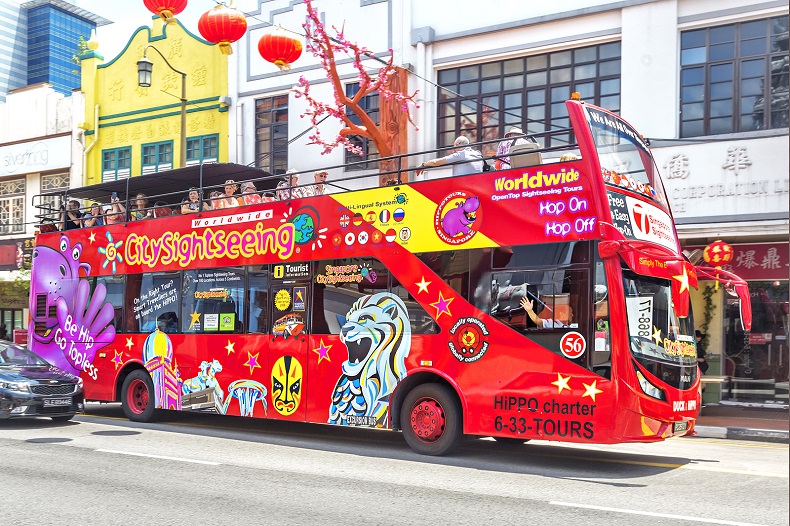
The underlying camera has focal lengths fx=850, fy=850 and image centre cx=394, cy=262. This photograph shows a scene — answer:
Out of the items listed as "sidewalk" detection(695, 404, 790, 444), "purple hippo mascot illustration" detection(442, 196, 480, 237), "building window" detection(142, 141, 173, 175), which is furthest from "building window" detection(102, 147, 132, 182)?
"sidewalk" detection(695, 404, 790, 444)

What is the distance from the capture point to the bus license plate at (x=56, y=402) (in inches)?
543

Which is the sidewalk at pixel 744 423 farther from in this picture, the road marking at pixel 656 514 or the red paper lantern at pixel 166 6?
the red paper lantern at pixel 166 6

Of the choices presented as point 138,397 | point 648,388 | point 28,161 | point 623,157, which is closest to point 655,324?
point 648,388

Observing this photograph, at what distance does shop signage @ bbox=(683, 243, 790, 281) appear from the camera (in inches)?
648

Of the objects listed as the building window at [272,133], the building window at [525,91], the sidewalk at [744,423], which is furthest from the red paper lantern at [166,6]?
the sidewalk at [744,423]

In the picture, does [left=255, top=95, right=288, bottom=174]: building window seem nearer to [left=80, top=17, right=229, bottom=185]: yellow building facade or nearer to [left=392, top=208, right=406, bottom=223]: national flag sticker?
[left=80, top=17, right=229, bottom=185]: yellow building facade

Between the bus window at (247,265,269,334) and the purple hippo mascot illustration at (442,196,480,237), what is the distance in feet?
11.0

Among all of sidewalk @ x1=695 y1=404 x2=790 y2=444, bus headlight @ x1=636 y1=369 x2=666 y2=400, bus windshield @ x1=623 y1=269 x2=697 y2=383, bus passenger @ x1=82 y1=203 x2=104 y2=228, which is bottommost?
sidewalk @ x1=695 y1=404 x2=790 y2=444

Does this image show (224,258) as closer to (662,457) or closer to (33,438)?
(33,438)

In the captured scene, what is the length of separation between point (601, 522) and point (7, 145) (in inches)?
1089

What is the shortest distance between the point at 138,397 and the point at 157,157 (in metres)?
11.9

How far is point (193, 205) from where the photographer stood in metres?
14.9

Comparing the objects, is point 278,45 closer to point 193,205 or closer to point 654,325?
point 193,205

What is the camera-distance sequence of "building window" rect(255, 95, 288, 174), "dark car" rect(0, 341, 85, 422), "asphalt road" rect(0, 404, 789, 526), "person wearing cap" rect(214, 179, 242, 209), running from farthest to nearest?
"building window" rect(255, 95, 288, 174) → "person wearing cap" rect(214, 179, 242, 209) → "dark car" rect(0, 341, 85, 422) → "asphalt road" rect(0, 404, 789, 526)
